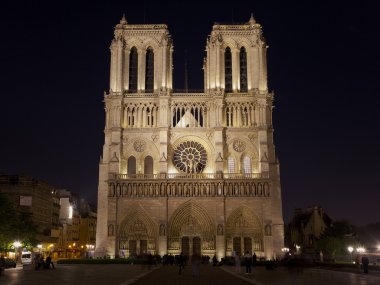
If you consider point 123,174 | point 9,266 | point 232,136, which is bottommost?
point 9,266

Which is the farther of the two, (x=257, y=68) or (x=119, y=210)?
(x=257, y=68)

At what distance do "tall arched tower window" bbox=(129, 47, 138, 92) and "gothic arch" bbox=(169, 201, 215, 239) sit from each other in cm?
1635

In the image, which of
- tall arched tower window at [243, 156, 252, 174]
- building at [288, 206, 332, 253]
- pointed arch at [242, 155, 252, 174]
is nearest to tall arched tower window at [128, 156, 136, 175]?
pointed arch at [242, 155, 252, 174]

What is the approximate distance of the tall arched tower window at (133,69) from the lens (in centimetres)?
6595

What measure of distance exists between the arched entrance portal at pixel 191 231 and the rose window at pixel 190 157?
16.3 feet

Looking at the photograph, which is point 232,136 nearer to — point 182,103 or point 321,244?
point 182,103

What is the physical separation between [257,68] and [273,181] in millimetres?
13915

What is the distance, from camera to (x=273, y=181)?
61625 millimetres

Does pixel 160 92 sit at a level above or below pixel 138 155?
above

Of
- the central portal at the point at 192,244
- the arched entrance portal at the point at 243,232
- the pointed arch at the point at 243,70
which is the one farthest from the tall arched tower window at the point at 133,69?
the arched entrance portal at the point at 243,232

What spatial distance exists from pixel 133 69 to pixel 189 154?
42.9 ft

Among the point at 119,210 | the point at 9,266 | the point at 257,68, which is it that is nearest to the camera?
the point at 9,266

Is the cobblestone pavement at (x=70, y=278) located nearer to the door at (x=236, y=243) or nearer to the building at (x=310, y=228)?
the door at (x=236, y=243)

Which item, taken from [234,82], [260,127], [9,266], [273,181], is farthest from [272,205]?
[9,266]
